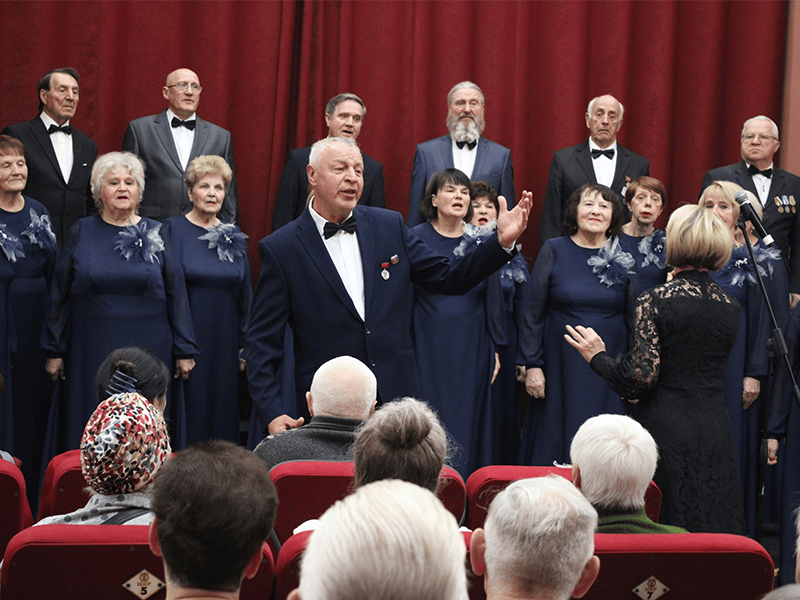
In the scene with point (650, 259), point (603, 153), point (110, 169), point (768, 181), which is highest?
point (603, 153)

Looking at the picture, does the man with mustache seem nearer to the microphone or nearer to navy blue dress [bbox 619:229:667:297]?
navy blue dress [bbox 619:229:667:297]

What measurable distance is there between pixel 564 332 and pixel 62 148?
3001 mm

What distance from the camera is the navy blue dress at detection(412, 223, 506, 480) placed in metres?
4.49

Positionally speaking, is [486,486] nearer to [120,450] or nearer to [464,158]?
[120,450]

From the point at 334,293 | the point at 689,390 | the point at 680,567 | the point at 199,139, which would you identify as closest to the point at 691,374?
the point at 689,390

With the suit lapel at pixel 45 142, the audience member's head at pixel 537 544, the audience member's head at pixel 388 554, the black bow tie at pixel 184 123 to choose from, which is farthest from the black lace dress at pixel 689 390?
the suit lapel at pixel 45 142

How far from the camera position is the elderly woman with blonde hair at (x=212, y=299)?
468 centimetres

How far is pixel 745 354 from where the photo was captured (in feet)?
14.6

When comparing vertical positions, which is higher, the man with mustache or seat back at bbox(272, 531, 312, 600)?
the man with mustache

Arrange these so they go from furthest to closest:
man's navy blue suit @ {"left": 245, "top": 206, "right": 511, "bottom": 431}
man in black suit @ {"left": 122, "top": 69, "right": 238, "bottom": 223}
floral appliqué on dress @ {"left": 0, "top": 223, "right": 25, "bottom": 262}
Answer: man in black suit @ {"left": 122, "top": 69, "right": 238, "bottom": 223} → floral appliqué on dress @ {"left": 0, "top": 223, "right": 25, "bottom": 262} → man's navy blue suit @ {"left": 245, "top": 206, "right": 511, "bottom": 431}

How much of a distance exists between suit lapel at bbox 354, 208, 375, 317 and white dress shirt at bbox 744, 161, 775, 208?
3.06 m

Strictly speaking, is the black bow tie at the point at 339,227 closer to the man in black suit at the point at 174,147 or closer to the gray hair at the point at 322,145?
the gray hair at the point at 322,145

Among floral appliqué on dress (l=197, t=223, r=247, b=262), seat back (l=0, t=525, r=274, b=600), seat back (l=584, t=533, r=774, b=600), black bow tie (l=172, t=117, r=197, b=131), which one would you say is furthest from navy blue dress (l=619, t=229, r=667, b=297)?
seat back (l=0, t=525, r=274, b=600)

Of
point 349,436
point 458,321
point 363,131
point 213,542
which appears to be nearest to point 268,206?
point 363,131
